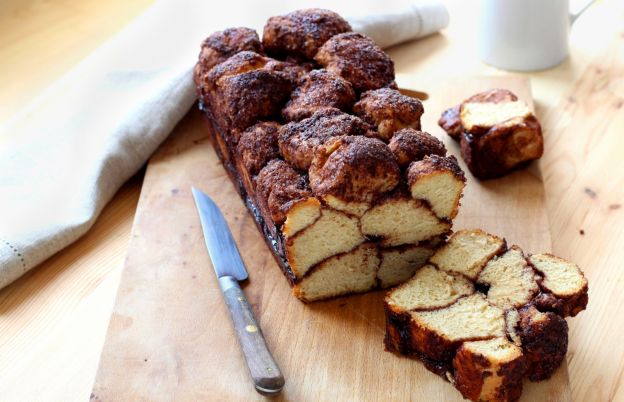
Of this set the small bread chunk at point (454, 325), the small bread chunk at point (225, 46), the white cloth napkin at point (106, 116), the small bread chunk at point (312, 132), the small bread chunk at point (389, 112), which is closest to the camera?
the small bread chunk at point (454, 325)

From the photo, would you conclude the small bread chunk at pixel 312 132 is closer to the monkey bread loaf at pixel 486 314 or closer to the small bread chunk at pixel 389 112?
the small bread chunk at pixel 389 112

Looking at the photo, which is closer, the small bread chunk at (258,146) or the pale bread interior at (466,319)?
the pale bread interior at (466,319)

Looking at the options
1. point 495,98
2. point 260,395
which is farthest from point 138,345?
point 495,98

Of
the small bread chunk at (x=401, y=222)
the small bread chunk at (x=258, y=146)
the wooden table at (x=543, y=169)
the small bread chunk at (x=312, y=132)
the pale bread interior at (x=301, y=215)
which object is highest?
the small bread chunk at (x=312, y=132)

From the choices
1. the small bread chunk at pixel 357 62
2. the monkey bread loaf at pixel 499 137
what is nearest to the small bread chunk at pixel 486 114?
the monkey bread loaf at pixel 499 137

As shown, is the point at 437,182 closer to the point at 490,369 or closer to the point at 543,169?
the point at 490,369

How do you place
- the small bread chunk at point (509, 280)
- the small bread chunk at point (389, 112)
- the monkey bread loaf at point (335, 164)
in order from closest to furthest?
the small bread chunk at point (509, 280)
the monkey bread loaf at point (335, 164)
the small bread chunk at point (389, 112)

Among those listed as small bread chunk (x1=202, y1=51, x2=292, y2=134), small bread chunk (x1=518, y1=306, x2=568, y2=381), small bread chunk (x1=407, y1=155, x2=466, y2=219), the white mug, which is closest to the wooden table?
the white mug
